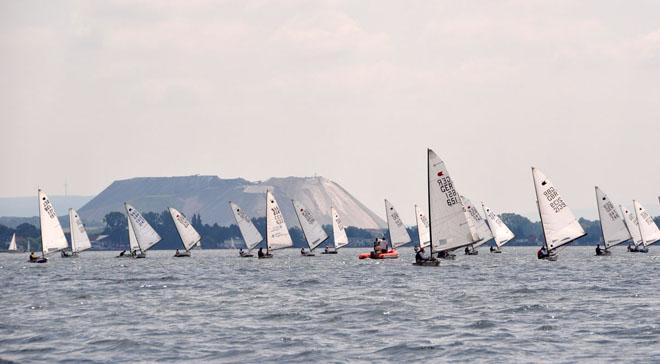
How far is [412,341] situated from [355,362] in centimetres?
489

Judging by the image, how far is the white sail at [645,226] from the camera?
138 m

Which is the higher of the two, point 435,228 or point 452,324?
point 435,228

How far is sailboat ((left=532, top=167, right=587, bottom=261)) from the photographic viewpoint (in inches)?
3622

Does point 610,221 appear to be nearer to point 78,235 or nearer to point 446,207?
point 446,207

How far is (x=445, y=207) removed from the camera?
82.4 m

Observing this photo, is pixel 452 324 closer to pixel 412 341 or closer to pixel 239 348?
pixel 412 341

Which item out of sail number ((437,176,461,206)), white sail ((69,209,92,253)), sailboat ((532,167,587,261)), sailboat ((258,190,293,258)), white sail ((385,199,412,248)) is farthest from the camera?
white sail ((69,209,92,253))

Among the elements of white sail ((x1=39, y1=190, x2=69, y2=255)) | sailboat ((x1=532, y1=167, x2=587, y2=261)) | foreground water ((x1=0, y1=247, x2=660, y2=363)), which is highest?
white sail ((x1=39, y1=190, x2=69, y2=255))

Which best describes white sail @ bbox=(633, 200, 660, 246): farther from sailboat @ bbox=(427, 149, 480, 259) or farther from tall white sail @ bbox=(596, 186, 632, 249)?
sailboat @ bbox=(427, 149, 480, 259)

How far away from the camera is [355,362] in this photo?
1335 inches

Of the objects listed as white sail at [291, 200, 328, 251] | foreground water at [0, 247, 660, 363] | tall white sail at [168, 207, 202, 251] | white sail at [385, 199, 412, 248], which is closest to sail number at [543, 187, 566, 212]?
foreground water at [0, 247, 660, 363]

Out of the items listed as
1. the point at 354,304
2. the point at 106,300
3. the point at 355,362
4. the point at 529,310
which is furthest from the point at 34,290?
the point at 355,362

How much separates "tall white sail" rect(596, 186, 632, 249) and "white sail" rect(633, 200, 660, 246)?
55.5ft

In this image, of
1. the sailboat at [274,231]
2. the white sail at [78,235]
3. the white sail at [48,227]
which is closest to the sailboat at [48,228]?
the white sail at [48,227]
